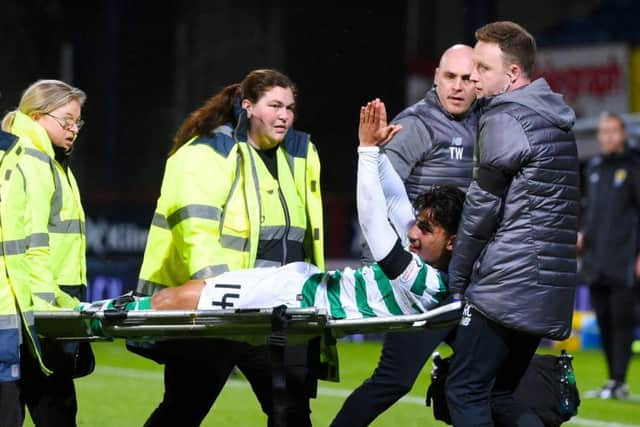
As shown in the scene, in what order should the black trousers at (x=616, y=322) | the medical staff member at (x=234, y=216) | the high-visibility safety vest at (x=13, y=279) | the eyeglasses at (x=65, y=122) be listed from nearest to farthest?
the high-visibility safety vest at (x=13, y=279)
the medical staff member at (x=234, y=216)
the eyeglasses at (x=65, y=122)
the black trousers at (x=616, y=322)

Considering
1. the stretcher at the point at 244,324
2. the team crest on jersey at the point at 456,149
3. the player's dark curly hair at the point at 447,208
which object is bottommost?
the stretcher at the point at 244,324

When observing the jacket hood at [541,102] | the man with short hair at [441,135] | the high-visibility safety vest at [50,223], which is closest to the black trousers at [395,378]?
the man with short hair at [441,135]

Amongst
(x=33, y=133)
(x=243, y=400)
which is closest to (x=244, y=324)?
(x=33, y=133)

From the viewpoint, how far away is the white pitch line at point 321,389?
32.6 ft

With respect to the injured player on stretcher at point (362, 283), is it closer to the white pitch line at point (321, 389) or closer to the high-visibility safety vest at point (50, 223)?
the high-visibility safety vest at point (50, 223)

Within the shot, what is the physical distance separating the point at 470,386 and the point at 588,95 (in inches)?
617

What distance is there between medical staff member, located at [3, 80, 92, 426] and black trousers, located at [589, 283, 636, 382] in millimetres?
5667

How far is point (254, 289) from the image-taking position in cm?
643

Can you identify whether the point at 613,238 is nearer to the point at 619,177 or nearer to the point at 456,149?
the point at 619,177

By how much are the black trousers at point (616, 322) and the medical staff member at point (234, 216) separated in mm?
5266

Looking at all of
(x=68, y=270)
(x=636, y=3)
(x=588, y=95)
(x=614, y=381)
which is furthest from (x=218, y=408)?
(x=636, y=3)

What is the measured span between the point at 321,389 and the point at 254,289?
546 cm

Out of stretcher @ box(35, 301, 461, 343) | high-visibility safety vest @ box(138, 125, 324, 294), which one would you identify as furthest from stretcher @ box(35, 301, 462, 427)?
high-visibility safety vest @ box(138, 125, 324, 294)

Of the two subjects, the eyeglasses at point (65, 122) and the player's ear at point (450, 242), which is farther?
the eyeglasses at point (65, 122)
